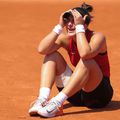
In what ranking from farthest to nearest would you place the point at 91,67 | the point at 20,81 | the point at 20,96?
the point at 20,81, the point at 20,96, the point at 91,67

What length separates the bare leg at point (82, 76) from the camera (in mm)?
5926

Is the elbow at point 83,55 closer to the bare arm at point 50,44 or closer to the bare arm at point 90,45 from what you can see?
the bare arm at point 90,45

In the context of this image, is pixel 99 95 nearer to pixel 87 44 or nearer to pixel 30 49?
pixel 87 44

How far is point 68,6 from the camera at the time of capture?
1703cm

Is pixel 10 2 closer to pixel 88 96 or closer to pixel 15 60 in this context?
pixel 15 60

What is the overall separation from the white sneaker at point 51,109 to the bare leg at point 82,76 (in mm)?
155

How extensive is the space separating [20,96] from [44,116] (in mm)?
1153

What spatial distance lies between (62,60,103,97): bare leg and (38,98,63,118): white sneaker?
155mm

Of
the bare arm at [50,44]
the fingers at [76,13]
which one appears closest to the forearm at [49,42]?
the bare arm at [50,44]

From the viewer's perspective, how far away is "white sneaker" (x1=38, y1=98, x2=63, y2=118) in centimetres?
595

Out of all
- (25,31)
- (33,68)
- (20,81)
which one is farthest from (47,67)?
(25,31)

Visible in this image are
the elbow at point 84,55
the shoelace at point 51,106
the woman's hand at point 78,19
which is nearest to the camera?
the elbow at point 84,55

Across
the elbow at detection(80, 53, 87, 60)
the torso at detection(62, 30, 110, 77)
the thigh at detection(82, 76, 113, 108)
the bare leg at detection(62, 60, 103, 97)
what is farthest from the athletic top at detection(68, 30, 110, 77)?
the elbow at detection(80, 53, 87, 60)

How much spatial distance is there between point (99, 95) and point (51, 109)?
23.5 inches
